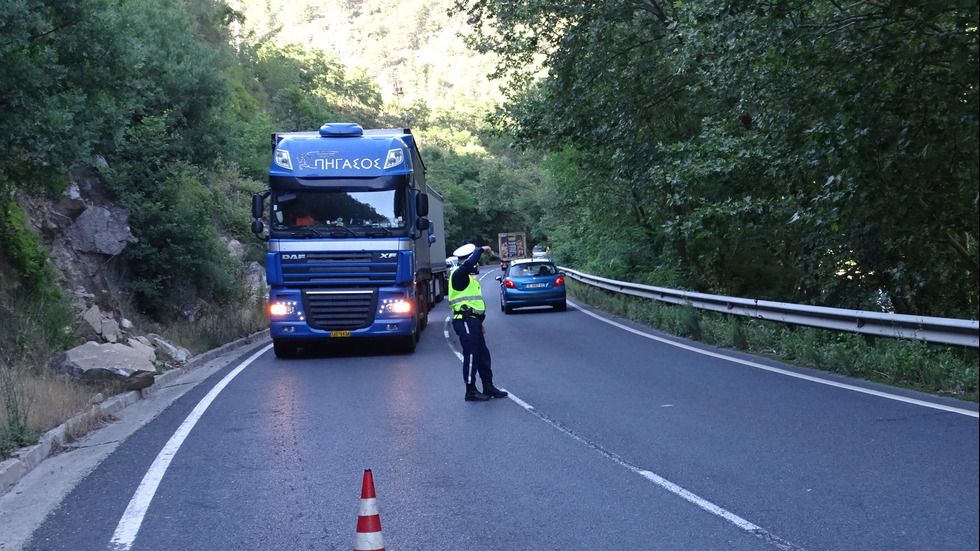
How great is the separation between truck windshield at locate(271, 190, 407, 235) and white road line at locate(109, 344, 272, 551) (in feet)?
17.0

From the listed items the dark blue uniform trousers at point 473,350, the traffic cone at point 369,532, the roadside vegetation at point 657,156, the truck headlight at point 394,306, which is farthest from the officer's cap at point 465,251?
the traffic cone at point 369,532

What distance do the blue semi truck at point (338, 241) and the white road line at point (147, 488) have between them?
4.54 m

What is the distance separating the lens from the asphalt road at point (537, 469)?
5.66 metres

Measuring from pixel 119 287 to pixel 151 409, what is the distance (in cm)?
1029

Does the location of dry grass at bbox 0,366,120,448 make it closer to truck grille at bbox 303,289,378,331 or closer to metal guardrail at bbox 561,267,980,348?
truck grille at bbox 303,289,378,331

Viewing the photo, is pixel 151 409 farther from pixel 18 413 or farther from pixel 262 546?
pixel 262 546

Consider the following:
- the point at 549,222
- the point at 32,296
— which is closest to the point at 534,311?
the point at 32,296

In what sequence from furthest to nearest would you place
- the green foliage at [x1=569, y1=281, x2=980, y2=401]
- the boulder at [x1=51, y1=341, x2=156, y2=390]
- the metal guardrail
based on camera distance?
the boulder at [x1=51, y1=341, x2=156, y2=390]
the green foliage at [x1=569, y1=281, x2=980, y2=401]
the metal guardrail

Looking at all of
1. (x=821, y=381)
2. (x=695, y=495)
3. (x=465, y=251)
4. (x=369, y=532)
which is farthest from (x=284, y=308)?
(x=369, y=532)

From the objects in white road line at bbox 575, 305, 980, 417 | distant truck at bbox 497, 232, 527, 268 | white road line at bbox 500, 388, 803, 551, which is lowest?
white road line at bbox 500, 388, 803, 551

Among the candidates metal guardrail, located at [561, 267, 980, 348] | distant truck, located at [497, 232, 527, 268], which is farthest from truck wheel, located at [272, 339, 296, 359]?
distant truck, located at [497, 232, 527, 268]

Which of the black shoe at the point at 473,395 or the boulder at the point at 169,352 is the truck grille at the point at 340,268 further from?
the black shoe at the point at 473,395

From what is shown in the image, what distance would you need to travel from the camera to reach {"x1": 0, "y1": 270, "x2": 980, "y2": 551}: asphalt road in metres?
5.66

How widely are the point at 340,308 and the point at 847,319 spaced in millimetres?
8654
